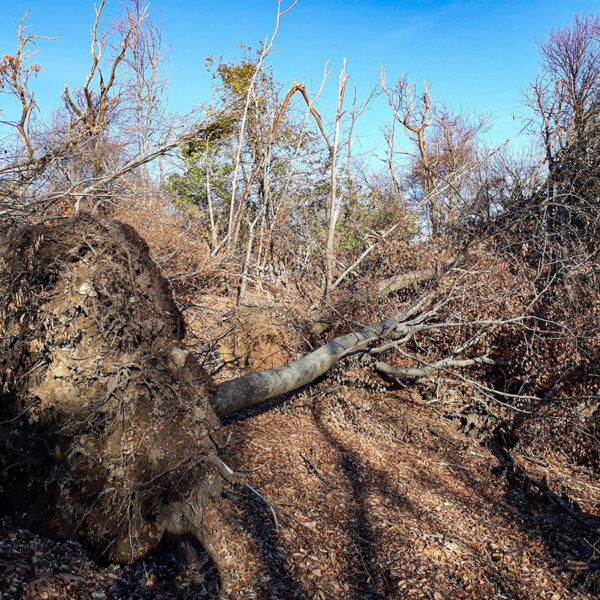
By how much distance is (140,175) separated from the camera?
15.2 metres

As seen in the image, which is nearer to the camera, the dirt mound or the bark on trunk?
the dirt mound

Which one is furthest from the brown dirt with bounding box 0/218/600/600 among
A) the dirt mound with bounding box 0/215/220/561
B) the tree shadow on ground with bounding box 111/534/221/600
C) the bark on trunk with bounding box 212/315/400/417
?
the bark on trunk with bounding box 212/315/400/417

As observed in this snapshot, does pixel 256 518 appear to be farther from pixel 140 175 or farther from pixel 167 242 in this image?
pixel 140 175

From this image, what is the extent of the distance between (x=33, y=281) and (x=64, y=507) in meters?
1.35

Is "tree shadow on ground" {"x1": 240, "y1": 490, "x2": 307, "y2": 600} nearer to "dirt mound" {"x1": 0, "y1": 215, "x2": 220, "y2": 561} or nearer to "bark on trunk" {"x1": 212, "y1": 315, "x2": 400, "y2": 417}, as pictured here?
"dirt mound" {"x1": 0, "y1": 215, "x2": 220, "y2": 561}

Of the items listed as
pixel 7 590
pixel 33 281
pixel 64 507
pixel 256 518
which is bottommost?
pixel 256 518

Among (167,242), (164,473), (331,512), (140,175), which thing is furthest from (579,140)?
(140,175)

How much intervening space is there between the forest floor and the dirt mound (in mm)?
179

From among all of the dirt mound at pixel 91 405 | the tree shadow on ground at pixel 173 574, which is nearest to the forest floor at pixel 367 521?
the tree shadow on ground at pixel 173 574

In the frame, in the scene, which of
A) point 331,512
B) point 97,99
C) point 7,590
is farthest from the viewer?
point 97,99

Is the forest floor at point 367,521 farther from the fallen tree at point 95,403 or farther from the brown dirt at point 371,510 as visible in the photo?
the fallen tree at point 95,403

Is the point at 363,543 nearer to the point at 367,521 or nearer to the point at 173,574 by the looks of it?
the point at 367,521

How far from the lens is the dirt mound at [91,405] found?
Answer: 2.78 metres

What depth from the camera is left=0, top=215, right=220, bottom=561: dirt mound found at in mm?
2775
